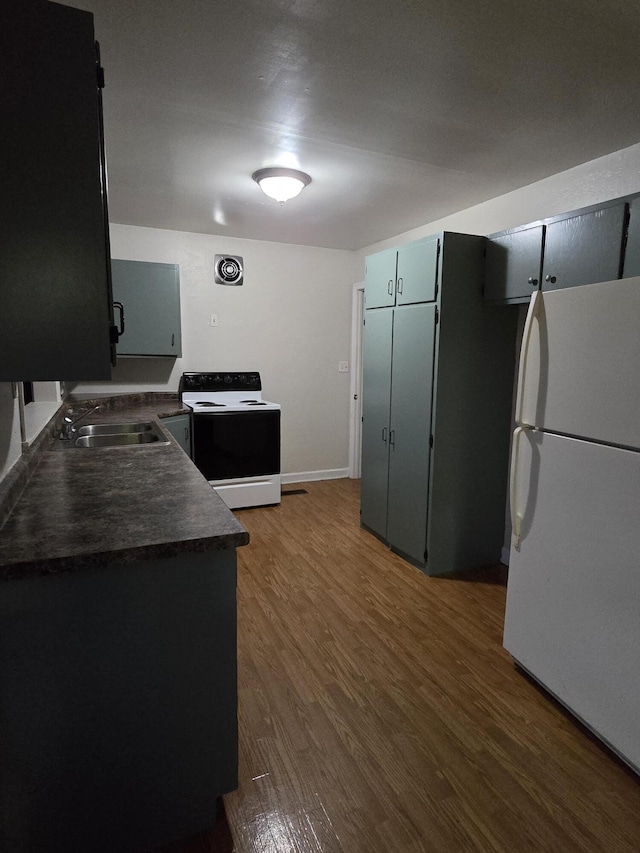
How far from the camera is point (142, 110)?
205 centimetres

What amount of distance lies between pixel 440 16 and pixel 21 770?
7.64 ft

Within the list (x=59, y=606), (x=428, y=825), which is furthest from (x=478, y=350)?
(x=59, y=606)

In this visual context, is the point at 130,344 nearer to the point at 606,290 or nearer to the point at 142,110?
the point at 142,110

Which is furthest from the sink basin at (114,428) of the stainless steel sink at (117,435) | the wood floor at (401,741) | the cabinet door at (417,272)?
the cabinet door at (417,272)

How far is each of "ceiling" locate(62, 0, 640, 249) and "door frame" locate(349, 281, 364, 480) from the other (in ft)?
6.26

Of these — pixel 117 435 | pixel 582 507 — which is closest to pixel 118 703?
pixel 582 507

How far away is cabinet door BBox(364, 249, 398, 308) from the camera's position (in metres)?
3.12

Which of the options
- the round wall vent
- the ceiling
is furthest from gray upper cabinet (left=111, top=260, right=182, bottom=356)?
the ceiling

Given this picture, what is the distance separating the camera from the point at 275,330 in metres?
4.73

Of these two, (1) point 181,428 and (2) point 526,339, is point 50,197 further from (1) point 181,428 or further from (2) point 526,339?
(1) point 181,428

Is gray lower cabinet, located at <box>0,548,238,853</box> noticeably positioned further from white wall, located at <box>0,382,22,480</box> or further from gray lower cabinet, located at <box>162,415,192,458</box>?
gray lower cabinet, located at <box>162,415,192,458</box>

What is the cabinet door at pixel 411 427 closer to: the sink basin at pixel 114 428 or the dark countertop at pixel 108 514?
the dark countertop at pixel 108 514

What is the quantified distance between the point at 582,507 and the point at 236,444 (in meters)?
2.78

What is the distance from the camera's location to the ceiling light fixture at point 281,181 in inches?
106
